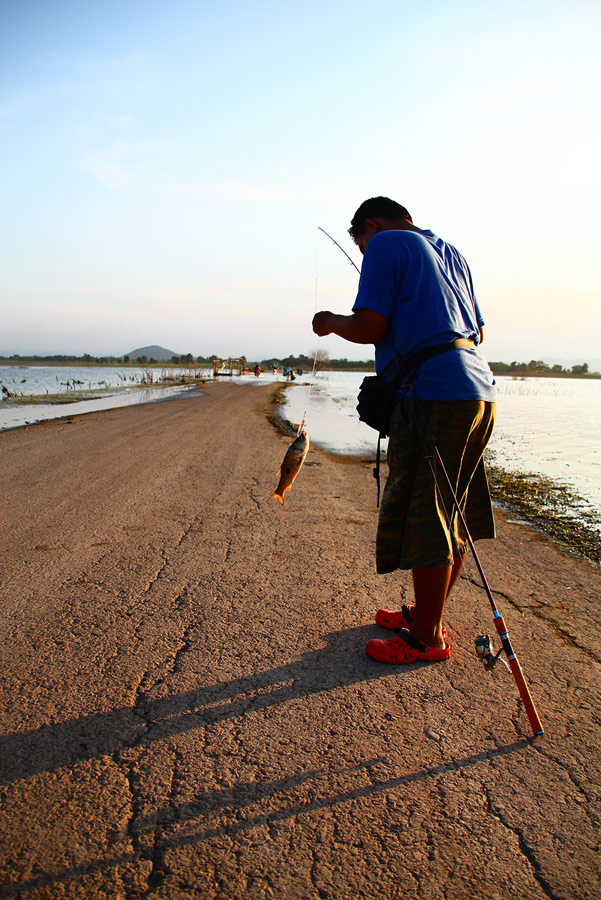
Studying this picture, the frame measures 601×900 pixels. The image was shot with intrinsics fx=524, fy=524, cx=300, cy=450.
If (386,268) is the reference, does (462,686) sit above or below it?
below

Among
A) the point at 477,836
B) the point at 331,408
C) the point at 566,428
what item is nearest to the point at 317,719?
the point at 477,836

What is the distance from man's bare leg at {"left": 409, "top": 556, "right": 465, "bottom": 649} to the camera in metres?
2.80

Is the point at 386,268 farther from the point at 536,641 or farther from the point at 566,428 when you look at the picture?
the point at 566,428

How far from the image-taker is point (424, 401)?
2.74m

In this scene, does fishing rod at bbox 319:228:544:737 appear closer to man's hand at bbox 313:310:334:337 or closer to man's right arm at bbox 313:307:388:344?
man's right arm at bbox 313:307:388:344

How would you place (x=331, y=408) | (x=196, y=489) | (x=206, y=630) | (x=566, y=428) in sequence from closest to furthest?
(x=206, y=630) → (x=196, y=489) → (x=566, y=428) → (x=331, y=408)

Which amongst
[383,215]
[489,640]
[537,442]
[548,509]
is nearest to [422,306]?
[383,215]

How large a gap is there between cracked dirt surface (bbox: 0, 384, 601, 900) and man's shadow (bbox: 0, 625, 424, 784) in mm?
10

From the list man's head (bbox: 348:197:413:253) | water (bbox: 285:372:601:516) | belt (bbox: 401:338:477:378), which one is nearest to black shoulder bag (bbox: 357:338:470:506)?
belt (bbox: 401:338:477:378)

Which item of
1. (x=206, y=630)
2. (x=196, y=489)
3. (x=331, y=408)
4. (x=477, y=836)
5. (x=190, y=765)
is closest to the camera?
(x=477, y=836)

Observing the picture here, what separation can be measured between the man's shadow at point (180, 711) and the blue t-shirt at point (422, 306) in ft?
4.99

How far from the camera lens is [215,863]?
5.48 ft

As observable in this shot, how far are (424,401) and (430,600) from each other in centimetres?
108

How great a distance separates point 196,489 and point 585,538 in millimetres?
4627
